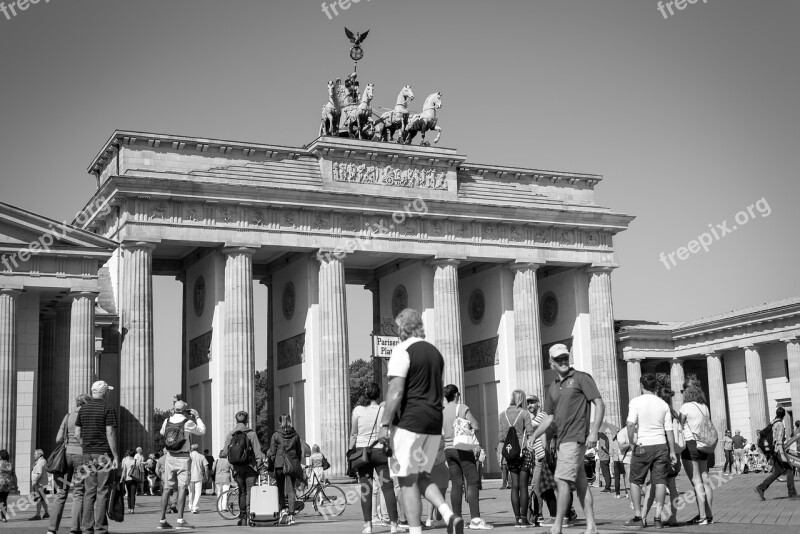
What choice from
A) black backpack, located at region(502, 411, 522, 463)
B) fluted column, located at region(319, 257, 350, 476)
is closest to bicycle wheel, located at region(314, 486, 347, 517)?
black backpack, located at region(502, 411, 522, 463)

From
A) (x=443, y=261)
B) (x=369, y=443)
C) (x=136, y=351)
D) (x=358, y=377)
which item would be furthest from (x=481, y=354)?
(x=358, y=377)

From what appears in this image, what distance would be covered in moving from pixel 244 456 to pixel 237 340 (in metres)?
26.1

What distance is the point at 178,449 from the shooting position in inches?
757

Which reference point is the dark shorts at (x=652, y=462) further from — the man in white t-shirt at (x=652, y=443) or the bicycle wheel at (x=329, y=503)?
the bicycle wheel at (x=329, y=503)

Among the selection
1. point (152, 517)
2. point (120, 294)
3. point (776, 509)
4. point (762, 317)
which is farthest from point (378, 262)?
point (776, 509)

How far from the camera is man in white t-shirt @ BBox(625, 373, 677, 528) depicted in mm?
15203

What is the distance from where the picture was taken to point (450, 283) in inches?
1950

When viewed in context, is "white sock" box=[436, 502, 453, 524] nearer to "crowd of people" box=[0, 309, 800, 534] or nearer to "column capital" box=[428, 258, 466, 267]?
"crowd of people" box=[0, 309, 800, 534]

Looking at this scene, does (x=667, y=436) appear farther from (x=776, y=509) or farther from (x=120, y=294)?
(x=120, y=294)

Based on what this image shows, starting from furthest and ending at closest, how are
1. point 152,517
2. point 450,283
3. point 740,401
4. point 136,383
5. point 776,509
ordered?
point 740,401 → point 450,283 → point 136,383 → point 152,517 → point 776,509

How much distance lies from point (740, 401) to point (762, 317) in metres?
5.68

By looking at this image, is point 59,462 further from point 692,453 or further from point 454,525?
point 692,453

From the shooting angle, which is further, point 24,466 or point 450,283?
point 450,283

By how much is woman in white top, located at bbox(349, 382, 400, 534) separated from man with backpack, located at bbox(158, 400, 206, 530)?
377 cm
